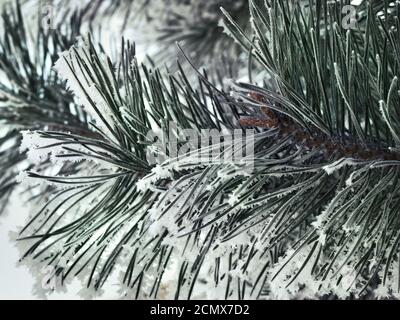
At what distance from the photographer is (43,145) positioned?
35 centimetres

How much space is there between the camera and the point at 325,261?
16.4 inches

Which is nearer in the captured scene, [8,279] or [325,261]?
[325,261]

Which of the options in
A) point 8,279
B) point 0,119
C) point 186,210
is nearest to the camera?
point 186,210

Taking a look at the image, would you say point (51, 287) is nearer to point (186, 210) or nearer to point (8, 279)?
point (186, 210)

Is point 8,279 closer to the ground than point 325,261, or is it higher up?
closer to the ground

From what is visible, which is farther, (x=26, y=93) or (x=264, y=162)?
(x=26, y=93)

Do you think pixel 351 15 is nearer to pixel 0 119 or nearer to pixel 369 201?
pixel 369 201

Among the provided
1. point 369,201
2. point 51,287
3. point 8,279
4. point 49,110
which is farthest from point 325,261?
point 8,279

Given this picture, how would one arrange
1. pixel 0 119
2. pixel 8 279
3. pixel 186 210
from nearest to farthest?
pixel 186 210 < pixel 0 119 < pixel 8 279

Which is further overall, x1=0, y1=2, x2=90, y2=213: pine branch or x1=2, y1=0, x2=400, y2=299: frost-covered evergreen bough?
x1=0, y1=2, x2=90, y2=213: pine branch

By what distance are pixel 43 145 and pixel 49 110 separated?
1.04ft

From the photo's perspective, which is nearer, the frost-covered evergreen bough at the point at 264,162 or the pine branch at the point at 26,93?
the frost-covered evergreen bough at the point at 264,162
